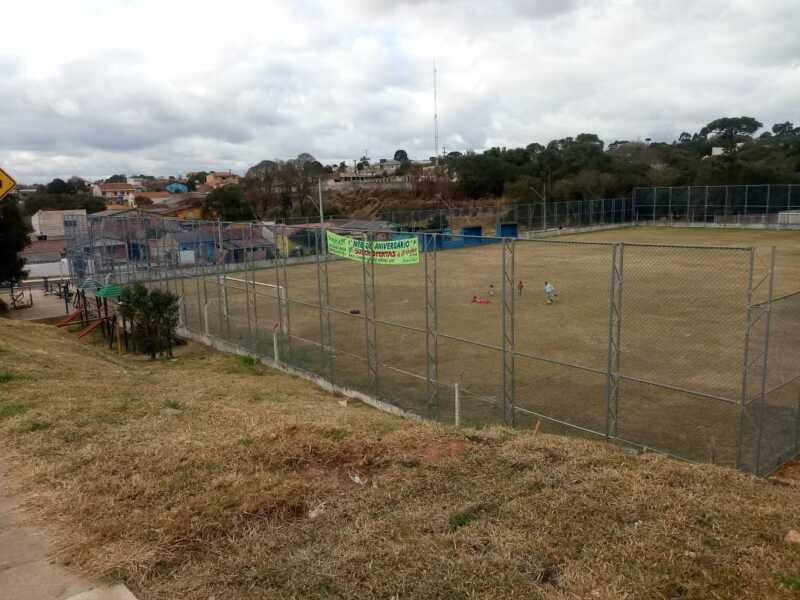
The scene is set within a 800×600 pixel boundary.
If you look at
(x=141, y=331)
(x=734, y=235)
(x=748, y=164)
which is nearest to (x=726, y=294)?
(x=141, y=331)

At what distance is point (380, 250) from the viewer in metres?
14.4

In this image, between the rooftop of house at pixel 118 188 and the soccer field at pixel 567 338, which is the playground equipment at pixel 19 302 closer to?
the soccer field at pixel 567 338

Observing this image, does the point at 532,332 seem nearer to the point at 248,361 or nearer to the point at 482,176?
the point at 248,361

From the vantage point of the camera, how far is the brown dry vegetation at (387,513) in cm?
408

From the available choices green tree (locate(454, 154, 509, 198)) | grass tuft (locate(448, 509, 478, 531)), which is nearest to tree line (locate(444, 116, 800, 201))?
green tree (locate(454, 154, 509, 198))

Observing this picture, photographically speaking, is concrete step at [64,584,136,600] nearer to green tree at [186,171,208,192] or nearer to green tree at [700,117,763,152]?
green tree at [700,117,763,152]

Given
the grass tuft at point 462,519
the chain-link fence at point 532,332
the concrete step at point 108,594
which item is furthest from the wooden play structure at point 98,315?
the grass tuft at point 462,519

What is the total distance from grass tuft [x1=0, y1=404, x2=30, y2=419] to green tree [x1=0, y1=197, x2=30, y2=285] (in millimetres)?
27404

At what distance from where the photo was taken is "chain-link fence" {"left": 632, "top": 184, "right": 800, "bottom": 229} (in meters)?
54.6

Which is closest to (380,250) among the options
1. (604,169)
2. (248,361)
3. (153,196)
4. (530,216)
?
(248,361)

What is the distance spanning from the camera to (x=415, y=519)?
4902mm

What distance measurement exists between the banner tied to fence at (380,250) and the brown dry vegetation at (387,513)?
6.47 meters

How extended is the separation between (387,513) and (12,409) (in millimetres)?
5962

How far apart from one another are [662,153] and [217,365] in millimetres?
93860
